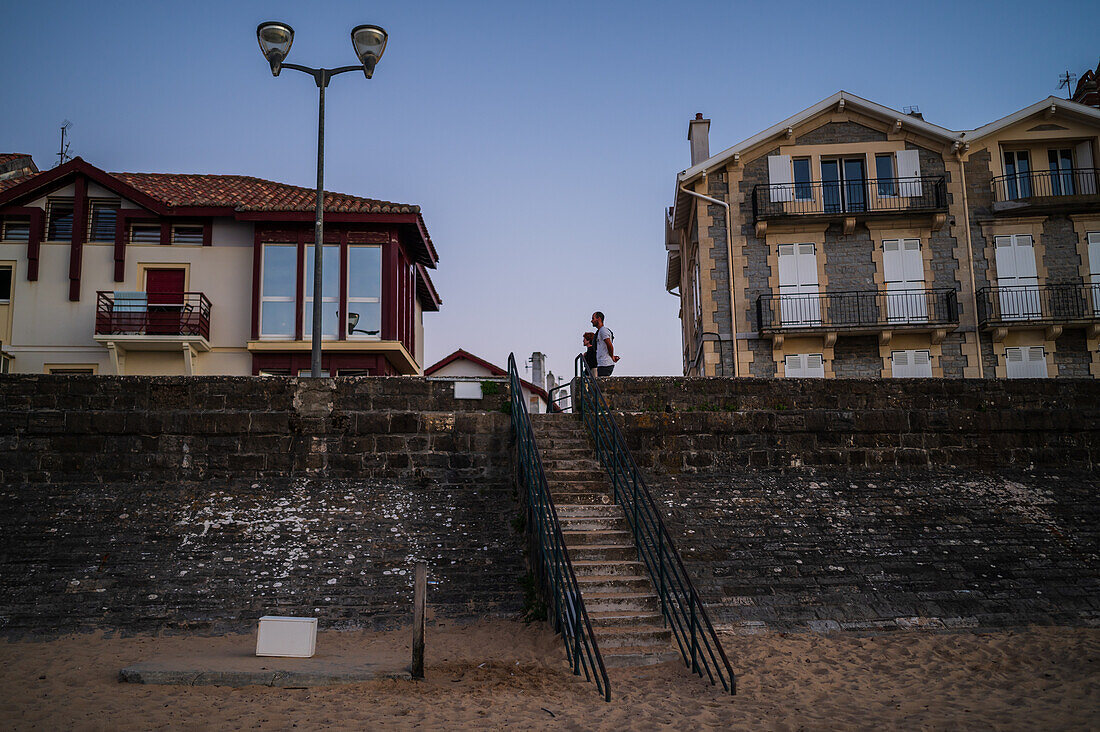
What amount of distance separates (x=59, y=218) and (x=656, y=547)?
1649 centimetres

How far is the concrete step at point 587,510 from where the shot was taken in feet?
28.5

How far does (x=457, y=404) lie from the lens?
10.6m

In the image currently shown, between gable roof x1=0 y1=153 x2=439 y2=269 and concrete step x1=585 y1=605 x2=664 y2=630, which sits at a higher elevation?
gable roof x1=0 y1=153 x2=439 y2=269

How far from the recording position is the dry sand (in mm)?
5766

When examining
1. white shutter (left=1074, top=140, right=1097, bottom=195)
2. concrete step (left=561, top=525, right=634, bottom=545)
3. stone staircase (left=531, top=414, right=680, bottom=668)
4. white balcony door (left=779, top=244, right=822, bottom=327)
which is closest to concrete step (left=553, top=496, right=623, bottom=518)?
stone staircase (left=531, top=414, right=680, bottom=668)

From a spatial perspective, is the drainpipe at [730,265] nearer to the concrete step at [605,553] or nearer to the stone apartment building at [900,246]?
the stone apartment building at [900,246]

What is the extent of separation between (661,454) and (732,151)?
10538 millimetres

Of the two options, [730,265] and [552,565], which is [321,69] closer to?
[552,565]

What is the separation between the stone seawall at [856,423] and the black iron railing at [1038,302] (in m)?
7.22

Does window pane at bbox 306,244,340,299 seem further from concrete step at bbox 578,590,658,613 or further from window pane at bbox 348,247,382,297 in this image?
concrete step at bbox 578,590,658,613

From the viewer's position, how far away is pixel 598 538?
27.5 feet

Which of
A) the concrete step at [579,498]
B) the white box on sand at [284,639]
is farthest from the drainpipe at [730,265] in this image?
the white box on sand at [284,639]

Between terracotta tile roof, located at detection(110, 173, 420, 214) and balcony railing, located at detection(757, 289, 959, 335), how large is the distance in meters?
8.04

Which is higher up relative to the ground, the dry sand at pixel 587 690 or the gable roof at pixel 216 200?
the gable roof at pixel 216 200
